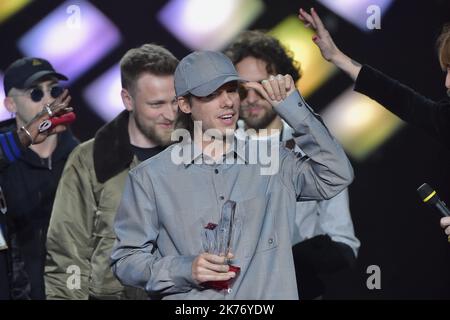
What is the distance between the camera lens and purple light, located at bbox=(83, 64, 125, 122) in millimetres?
3641

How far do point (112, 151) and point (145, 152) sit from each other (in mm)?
121

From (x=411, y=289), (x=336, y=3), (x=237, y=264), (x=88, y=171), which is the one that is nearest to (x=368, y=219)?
(x=411, y=289)

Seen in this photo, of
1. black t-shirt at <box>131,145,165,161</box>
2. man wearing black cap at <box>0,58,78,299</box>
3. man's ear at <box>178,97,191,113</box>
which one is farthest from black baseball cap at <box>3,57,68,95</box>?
man's ear at <box>178,97,191,113</box>

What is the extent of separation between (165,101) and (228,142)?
811 millimetres

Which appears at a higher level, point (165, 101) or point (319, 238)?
point (165, 101)

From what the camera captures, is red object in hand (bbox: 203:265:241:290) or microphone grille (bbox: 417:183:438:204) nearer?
red object in hand (bbox: 203:265:241:290)

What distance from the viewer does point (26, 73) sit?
3.51 metres

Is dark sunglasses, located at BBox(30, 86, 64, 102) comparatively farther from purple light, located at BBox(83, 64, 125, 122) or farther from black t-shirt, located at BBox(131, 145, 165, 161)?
black t-shirt, located at BBox(131, 145, 165, 161)

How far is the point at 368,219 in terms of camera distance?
3.76 metres

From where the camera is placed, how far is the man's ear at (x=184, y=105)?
261cm

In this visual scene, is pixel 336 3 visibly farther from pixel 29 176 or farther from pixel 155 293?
pixel 155 293

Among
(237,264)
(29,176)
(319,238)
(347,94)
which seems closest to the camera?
(237,264)

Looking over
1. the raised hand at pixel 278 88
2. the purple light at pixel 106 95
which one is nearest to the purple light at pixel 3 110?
the purple light at pixel 106 95

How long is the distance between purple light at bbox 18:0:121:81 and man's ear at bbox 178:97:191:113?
3.71 ft
